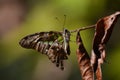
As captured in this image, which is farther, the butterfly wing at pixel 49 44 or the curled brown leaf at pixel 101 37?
the butterfly wing at pixel 49 44

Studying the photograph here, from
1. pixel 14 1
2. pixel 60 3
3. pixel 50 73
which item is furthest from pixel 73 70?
pixel 14 1

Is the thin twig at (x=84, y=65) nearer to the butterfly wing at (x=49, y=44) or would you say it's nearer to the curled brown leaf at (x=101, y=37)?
the curled brown leaf at (x=101, y=37)

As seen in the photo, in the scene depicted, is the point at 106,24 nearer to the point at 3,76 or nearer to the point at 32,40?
the point at 32,40

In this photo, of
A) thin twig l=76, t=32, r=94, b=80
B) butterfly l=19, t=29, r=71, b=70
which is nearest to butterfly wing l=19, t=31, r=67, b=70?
butterfly l=19, t=29, r=71, b=70

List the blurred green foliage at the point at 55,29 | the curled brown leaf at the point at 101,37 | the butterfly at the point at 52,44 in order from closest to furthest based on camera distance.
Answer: the curled brown leaf at the point at 101,37 < the butterfly at the point at 52,44 < the blurred green foliage at the point at 55,29

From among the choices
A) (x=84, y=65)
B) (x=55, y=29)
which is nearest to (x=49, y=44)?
(x=84, y=65)

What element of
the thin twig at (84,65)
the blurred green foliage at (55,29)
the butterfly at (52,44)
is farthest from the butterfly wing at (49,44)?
the blurred green foliage at (55,29)
